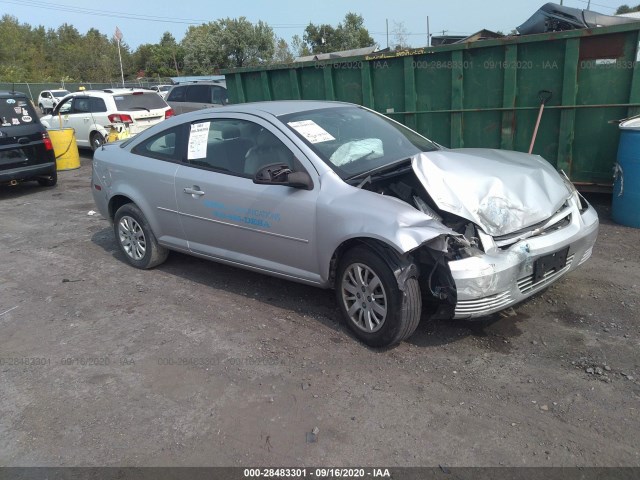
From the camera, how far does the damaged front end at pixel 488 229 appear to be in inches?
137

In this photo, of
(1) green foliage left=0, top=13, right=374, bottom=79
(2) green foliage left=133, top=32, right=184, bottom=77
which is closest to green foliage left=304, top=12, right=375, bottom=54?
(1) green foliage left=0, top=13, right=374, bottom=79

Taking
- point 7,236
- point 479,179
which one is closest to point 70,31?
point 7,236

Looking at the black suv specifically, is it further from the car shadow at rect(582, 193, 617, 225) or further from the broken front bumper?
Answer: the car shadow at rect(582, 193, 617, 225)

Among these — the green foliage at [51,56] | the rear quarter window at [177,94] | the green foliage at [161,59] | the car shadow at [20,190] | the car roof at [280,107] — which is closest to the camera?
the car roof at [280,107]

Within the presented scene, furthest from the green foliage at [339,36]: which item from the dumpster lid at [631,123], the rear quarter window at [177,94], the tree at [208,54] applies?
the dumpster lid at [631,123]

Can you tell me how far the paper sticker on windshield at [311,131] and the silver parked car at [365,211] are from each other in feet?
0.04

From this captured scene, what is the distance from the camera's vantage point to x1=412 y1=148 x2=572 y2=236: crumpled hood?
3.68 meters

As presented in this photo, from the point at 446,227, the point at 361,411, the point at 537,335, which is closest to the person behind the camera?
the point at 361,411

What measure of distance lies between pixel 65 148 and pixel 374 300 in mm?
Answer: 11128

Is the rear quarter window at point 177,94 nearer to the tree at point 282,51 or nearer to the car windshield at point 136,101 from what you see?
the car windshield at point 136,101

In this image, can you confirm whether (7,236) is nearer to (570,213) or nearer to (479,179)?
(479,179)

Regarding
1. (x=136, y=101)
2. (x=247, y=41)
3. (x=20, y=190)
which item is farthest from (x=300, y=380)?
(x=247, y=41)

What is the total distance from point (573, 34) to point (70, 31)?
285 feet

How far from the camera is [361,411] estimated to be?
3.17m
